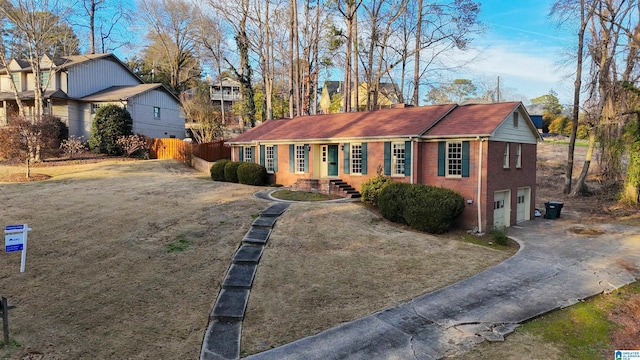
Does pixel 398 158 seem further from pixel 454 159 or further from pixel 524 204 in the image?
pixel 524 204

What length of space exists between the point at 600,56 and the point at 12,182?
37388mm

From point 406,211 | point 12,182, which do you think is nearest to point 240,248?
point 406,211

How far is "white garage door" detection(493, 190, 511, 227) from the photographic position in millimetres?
17312

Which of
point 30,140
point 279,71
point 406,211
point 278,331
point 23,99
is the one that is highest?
point 279,71

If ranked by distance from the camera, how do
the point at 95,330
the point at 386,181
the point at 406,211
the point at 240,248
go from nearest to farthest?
1. the point at 95,330
2. the point at 240,248
3. the point at 406,211
4. the point at 386,181

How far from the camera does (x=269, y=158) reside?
2431 cm

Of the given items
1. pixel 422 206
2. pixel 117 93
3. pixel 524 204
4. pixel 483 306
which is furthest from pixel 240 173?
pixel 117 93

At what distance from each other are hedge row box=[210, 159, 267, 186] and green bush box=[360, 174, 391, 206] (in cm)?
788

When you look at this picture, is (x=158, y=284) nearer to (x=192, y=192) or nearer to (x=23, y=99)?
(x=192, y=192)

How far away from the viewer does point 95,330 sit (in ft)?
24.5

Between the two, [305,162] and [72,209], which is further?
[305,162]

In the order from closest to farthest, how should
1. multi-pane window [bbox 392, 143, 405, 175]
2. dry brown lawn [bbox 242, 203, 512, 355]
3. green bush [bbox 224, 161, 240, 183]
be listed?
dry brown lawn [bbox 242, 203, 512, 355]
multi-pane window [bbox 392, 143, 405, 175]
green bush [bbox 224, 161, 240, 183]

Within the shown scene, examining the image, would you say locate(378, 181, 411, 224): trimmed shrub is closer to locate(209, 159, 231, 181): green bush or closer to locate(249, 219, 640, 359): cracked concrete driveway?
locate(249, 219, 640, 359): cracked concrete driveway

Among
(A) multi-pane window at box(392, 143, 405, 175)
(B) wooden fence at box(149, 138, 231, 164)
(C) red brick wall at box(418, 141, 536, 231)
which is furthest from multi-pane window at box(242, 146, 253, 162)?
(C) red brick wall at box(418, 141, 536, 231)
